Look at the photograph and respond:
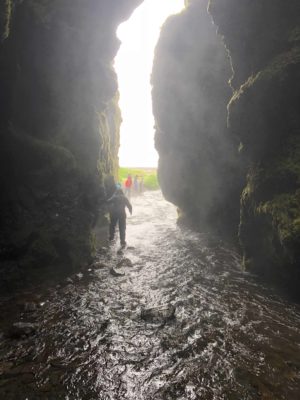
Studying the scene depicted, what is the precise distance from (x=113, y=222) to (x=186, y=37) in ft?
54.2

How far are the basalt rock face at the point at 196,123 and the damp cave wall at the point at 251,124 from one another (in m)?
0.09

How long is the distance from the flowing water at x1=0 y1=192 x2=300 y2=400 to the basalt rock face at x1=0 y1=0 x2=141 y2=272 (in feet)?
7.86

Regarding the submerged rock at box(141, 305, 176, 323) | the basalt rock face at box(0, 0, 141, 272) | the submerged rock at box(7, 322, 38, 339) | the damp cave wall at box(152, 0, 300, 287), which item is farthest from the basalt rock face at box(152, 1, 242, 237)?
the submerged rock at box(7, 322, 38, 339)

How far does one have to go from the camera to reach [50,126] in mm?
14422

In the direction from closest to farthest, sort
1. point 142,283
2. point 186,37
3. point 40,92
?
point 142,283 → point 40,92 → point 186,37

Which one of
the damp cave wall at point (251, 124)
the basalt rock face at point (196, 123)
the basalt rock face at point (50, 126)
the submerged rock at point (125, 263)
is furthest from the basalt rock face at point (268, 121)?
the basalt rock face at point (50, 126)

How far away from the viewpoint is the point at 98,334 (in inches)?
295

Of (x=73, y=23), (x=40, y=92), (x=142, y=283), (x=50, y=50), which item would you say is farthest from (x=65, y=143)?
(x=142, y=283)

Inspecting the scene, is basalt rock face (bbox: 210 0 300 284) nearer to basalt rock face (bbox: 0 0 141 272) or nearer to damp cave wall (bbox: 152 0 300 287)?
damp cave wall (bbox: 152 0 300 287)

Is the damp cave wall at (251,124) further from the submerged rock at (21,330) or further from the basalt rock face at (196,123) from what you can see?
the submerged rock at (21,330)

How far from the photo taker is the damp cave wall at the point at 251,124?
1080cm

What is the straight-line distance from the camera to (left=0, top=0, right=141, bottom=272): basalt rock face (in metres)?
11.8

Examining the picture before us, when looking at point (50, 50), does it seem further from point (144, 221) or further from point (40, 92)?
point (144, 221)

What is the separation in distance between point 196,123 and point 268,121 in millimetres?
12195
